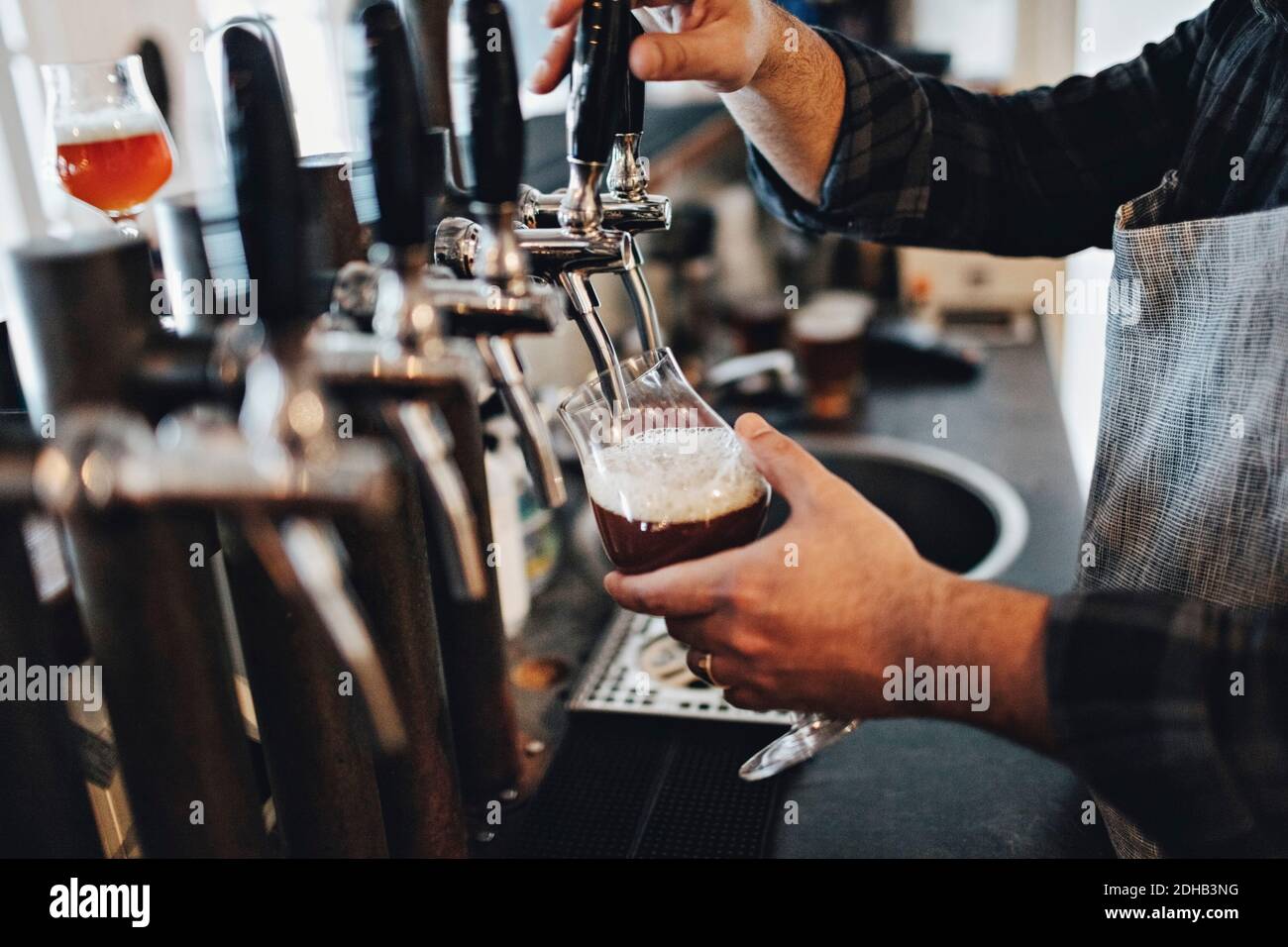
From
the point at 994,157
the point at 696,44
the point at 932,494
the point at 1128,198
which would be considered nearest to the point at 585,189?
the point at 696,44

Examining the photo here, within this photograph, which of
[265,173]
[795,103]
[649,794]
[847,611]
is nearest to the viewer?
[265,173]

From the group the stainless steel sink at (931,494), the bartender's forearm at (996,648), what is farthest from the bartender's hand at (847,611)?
the stainless steel sink at (931,494)

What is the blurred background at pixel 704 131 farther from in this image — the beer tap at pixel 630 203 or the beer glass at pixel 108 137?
the beer tap at pixel 630 203

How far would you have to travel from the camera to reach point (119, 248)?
52cm

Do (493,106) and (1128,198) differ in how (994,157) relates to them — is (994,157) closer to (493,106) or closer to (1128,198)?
(1128,198)

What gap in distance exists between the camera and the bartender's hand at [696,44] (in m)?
0.82

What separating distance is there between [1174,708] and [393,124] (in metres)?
0.60

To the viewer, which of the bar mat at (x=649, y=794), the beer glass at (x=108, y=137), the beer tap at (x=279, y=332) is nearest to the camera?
the beer tap at (x=279, y=332)

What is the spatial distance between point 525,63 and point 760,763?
2.91m

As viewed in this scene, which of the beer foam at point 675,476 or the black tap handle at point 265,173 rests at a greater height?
the black tap handle at point 265,173

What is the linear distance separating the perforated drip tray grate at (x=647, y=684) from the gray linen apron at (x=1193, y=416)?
0.40 m

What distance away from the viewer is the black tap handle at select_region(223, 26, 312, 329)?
48cm

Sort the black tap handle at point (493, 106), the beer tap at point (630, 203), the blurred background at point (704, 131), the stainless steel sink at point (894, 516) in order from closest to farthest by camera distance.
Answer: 1. the black tap handle at point (493, 106)
2. the beer tap at point (630, 203)
3. the stainless steel sink at point (894, 516)
4. the blurred background at point (704, 131)

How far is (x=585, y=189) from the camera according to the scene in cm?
69
